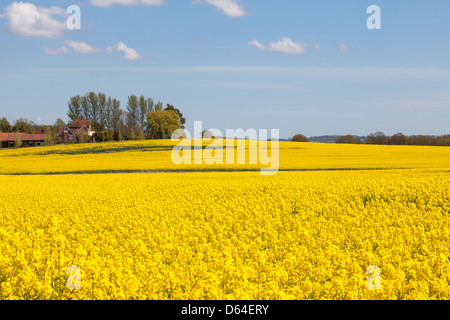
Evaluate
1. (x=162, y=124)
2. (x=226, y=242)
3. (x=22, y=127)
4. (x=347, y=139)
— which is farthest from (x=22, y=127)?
(x=226, y=242)

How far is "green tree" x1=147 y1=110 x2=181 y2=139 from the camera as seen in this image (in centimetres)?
8256

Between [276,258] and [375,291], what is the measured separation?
3083 mm

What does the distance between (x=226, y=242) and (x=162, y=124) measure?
74.5 metres

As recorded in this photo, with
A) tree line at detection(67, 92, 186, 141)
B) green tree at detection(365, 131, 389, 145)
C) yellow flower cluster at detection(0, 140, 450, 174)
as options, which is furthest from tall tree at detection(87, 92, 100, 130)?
green tree at detection(365, 131, 389, 145)

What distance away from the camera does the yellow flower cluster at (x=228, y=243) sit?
7.02 meters

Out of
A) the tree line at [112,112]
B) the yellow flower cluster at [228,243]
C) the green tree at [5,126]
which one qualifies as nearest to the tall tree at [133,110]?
the tree line at [112,112]

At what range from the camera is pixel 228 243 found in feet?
32.1

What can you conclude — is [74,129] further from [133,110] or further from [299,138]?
[299,138]

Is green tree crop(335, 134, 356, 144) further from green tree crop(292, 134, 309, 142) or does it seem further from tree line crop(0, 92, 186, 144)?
tree line crop(0, 92, 186, 144)

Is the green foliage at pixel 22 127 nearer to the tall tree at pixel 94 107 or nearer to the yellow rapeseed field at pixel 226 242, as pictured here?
the tall tree at pixel 94 107

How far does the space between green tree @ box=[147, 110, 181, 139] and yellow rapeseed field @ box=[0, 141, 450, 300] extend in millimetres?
59040

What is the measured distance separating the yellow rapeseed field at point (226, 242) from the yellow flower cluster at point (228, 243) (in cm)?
3

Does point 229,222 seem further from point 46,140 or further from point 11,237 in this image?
point 46,140
